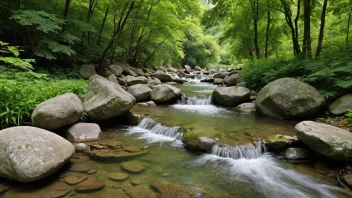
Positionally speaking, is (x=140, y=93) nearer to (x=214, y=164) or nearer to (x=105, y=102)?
(x=105, y=102)

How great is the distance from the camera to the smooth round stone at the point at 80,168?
3.60 m

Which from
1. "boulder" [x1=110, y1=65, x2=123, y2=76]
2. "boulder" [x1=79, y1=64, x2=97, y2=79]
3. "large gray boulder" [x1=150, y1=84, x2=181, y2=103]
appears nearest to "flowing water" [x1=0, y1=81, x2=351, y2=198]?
"large gray boulder" [x1=150, y1=84, x2=181, y2=103]

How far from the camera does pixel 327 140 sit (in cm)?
385

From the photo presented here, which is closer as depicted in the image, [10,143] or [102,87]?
[10,143]

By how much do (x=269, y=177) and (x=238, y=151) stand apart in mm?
814

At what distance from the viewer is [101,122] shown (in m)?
5.82

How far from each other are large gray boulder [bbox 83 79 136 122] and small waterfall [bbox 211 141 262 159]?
261cm

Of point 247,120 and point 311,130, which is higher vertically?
point 311,130

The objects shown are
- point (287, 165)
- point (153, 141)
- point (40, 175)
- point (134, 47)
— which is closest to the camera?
point (40, 175)

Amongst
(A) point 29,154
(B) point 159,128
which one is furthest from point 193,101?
(A) point 29,154

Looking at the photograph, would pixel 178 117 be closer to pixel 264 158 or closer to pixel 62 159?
pixel 264 158

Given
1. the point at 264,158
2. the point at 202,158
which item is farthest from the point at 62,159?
the point at 264,158

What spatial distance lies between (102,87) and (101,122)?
924 mm

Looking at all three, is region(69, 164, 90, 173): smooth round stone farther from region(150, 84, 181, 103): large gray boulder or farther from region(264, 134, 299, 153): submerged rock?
region(150, 84, 181, 103): large gray boulder
